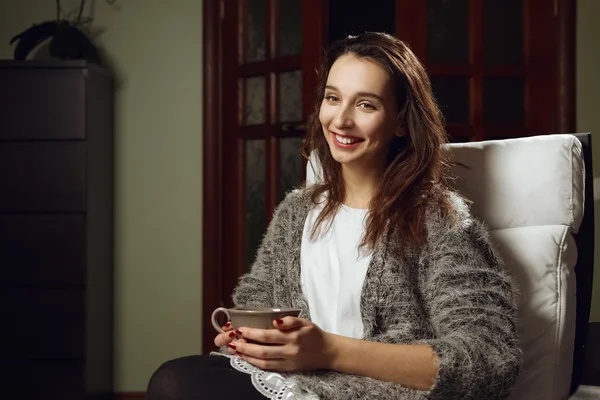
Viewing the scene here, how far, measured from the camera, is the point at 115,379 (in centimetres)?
380

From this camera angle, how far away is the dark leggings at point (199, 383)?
1.42 m

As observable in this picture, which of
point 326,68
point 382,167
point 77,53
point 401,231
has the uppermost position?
point 77,53

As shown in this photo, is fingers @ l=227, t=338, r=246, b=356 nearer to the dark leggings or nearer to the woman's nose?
the dark leggings

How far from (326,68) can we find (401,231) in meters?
0.43

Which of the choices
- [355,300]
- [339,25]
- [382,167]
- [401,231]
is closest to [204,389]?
[355,300]

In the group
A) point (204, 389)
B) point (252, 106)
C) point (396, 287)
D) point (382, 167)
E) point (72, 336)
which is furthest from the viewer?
point (252, 106)

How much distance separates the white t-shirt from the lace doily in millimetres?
243

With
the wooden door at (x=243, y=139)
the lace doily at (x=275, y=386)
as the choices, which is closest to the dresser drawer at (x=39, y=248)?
the wooden door at (x=243, y=139)

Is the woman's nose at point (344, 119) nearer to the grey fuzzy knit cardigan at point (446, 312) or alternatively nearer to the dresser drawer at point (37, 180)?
the grey fuzzy knit cardigan at point (446, 312)

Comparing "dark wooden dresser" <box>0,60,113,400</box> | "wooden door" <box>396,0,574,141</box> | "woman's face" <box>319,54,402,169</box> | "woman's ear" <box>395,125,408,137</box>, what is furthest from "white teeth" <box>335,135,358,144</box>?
"dark wooden dresser" <box>0,60,113,400</box>

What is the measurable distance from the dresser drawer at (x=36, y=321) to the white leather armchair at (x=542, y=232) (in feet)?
6.67

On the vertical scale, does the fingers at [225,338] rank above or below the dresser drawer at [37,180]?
below

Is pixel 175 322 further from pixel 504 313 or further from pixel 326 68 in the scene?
pixel 504 313

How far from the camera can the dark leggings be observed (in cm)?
142
